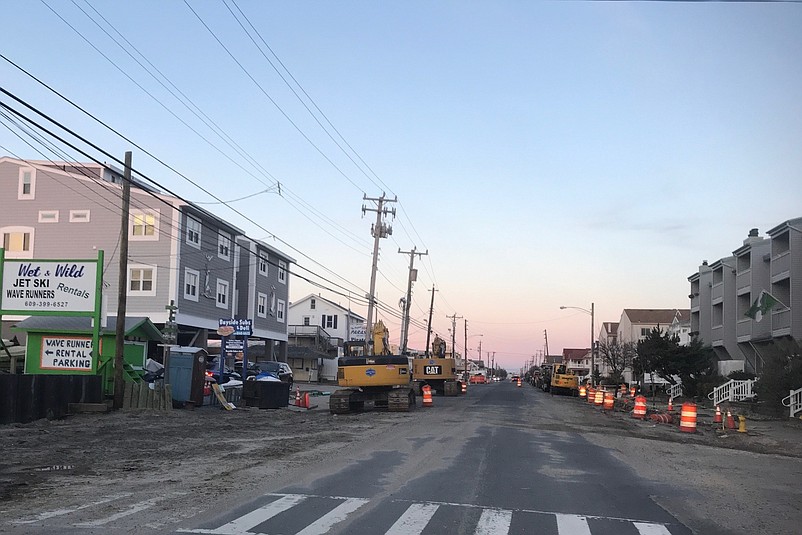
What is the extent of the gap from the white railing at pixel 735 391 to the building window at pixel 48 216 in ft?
119

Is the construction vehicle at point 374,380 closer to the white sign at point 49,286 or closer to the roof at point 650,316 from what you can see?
the white sign at point 49,286

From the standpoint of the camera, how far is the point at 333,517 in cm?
929

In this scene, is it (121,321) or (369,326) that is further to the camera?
(369,326)

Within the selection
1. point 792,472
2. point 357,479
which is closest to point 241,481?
point 357,479

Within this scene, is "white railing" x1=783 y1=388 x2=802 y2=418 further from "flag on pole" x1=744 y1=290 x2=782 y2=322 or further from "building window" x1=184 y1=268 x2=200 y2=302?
"building window" x1=184 y1=268 x2=200 y2=302

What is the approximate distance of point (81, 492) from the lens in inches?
433

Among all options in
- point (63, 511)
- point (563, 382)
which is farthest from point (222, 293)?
point (63, 511)

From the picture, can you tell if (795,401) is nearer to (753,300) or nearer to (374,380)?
(374,380)

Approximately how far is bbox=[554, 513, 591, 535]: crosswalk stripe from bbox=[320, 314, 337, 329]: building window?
284 feet

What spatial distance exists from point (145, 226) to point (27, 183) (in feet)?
24.2

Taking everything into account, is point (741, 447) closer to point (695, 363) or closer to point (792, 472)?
point (792, 472)

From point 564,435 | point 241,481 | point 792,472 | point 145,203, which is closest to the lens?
point 241,481

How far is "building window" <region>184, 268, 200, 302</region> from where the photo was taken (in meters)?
45.0

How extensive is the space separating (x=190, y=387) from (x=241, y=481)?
55.6ft
